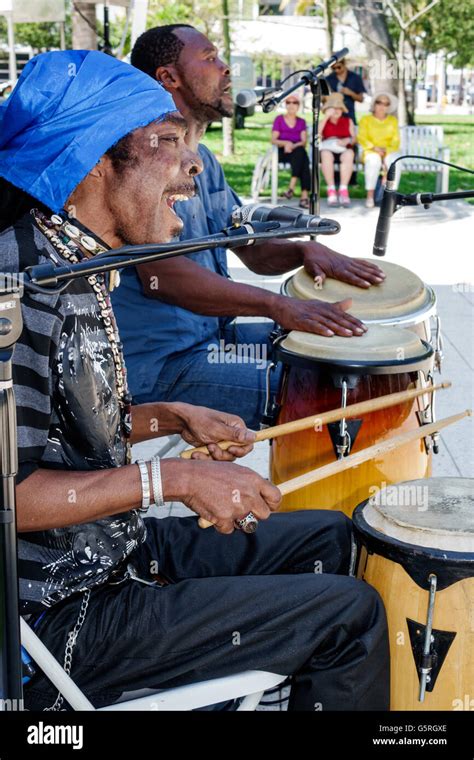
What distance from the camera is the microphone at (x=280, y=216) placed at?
1808 millimetres

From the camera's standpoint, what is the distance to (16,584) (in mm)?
1411

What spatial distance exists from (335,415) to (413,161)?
9.69m

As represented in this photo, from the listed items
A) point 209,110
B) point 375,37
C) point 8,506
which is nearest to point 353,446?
point 8,506

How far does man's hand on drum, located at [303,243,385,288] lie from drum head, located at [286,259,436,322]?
0.02 metres

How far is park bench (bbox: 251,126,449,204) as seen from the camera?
38.0 feet

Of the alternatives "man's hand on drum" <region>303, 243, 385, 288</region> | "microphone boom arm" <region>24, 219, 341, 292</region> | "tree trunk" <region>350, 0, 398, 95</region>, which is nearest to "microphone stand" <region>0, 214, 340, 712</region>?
"microphone boom arm" <region>24, 219, 341, 292</region>

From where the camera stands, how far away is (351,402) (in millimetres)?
2500

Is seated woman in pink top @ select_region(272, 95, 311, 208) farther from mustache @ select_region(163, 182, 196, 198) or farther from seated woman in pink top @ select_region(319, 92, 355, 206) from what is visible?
mustache @ select_region(163, 182, 196, 198)

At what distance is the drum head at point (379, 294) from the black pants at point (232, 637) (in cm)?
110

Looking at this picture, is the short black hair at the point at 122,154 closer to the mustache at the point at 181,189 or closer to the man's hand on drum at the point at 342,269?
the mustache at the point at 181,189

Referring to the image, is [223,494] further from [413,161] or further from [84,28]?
[84,28]

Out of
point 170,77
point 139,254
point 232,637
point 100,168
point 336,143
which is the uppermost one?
point 170,77
